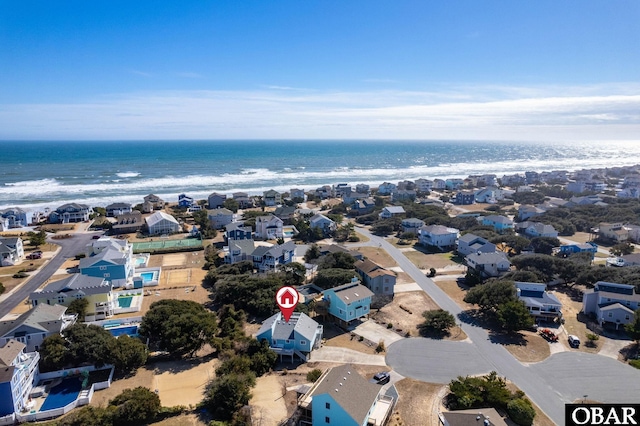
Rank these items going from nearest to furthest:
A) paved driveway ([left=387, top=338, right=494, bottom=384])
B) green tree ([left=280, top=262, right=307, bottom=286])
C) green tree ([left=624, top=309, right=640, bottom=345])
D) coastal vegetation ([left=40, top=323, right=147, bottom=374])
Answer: coastal vegetation ([left=40, top=323, right=147, bottom=374]) → paved driveway ([left=387, top=338, right=494, bottom=384]) → green tree ([left=624, top=309, right=640, bottom=345]) → green tree ([left=280, top=262, right=307, bottom=286])

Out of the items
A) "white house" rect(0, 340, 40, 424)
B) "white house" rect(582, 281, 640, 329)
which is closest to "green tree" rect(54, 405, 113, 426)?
"white house" rect(0, 340, 40, 424)

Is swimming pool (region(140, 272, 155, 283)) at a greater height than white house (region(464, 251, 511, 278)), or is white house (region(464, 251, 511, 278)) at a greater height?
white house (region(464, 251, 511, 278))

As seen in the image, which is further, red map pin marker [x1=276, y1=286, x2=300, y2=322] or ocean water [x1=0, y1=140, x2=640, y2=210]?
ocean water [x1=0, y1=140, x2=640, y2=210]

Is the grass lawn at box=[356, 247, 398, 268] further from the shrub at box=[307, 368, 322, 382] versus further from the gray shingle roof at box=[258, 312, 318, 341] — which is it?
the shrub at box=[307, 368, 322, 382]

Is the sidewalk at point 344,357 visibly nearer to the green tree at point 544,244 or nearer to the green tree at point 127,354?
the green tree at point 127,354

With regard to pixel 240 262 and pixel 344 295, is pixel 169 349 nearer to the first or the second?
pixel 344 295
